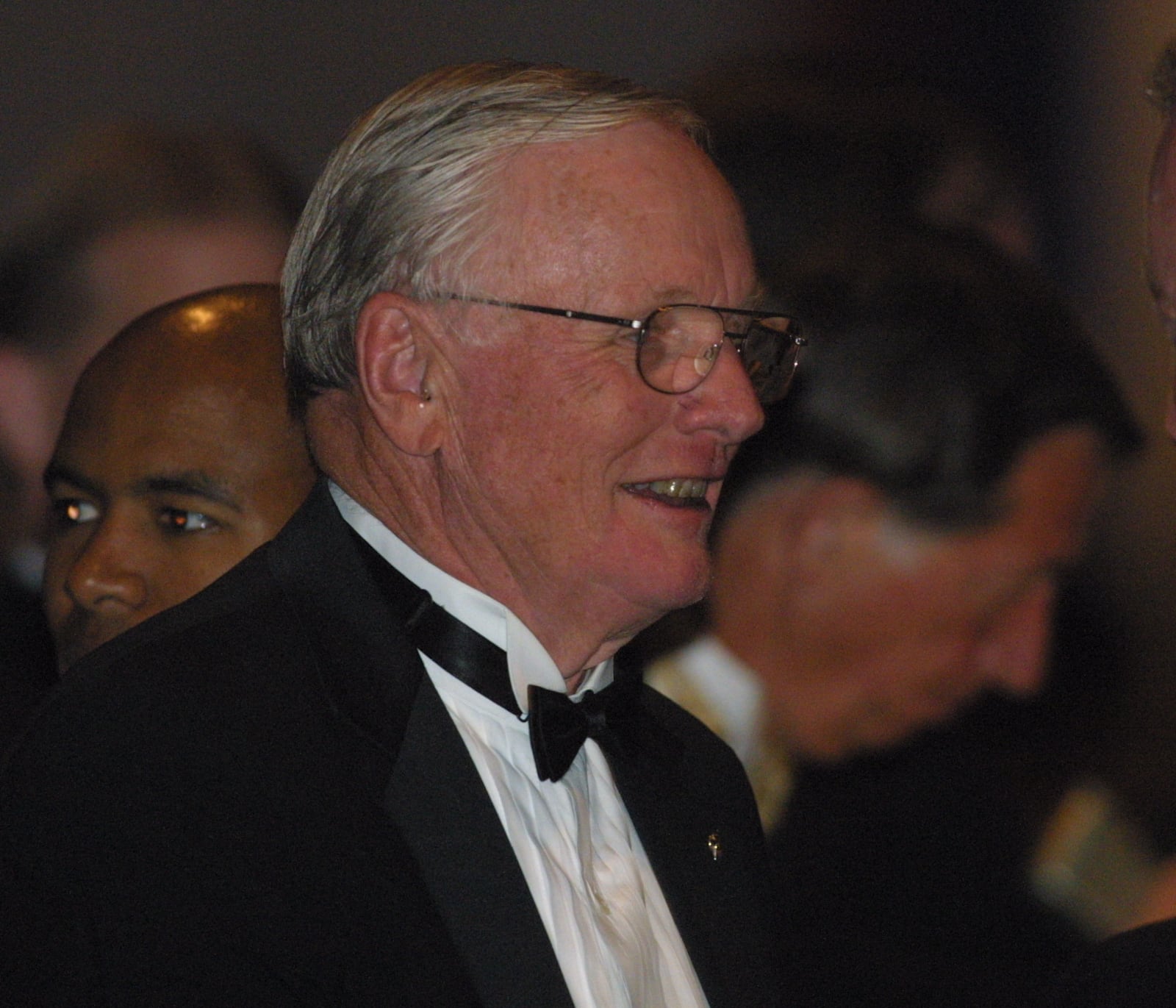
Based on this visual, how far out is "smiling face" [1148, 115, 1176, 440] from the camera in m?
2.21

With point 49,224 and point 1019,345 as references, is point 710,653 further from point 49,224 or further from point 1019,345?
point 49,224

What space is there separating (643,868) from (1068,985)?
0.63 m

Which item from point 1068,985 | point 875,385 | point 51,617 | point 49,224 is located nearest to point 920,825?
point 875,385

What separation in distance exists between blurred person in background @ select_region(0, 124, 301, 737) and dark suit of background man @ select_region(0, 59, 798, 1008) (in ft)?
Result: 4.44

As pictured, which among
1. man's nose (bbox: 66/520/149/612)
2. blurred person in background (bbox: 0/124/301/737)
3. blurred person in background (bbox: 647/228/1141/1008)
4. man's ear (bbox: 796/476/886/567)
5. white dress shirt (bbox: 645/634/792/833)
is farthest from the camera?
man's ear (bbox: 796/476/886/567)

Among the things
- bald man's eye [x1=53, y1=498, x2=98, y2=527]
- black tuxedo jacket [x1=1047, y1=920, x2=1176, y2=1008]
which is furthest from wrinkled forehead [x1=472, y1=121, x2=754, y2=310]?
black tuxedo jacket [x1=1047, y1=920, x2=1176, y2=1008]

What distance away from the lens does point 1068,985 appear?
2055mm

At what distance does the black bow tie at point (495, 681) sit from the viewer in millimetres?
1698

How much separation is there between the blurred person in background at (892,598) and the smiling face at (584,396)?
1573 mm

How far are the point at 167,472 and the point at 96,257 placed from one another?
137 centimetres

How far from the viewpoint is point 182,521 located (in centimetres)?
204

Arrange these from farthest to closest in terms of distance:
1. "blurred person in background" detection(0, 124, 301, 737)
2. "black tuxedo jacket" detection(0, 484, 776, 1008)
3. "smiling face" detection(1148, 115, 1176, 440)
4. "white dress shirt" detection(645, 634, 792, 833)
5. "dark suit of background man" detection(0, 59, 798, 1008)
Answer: "white dress shirt" detection(645, 634, 792, 833)
"blurred person in background" detection(0, 124, 301, 737)
"smiling face" detection(1148, 115, 1176, 440)
"dark suit of background man" detection(0, 59, 798, 1008)
"black tuxedo jacket" detection(0, 484, 776, 1008)

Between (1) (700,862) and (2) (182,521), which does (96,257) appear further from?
(1) (700,862)

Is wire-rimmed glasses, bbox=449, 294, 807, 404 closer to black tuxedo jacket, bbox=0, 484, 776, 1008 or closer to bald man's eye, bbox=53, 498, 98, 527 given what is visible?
black tuxedo jacket, bbox=0, 484, 776, 1008
